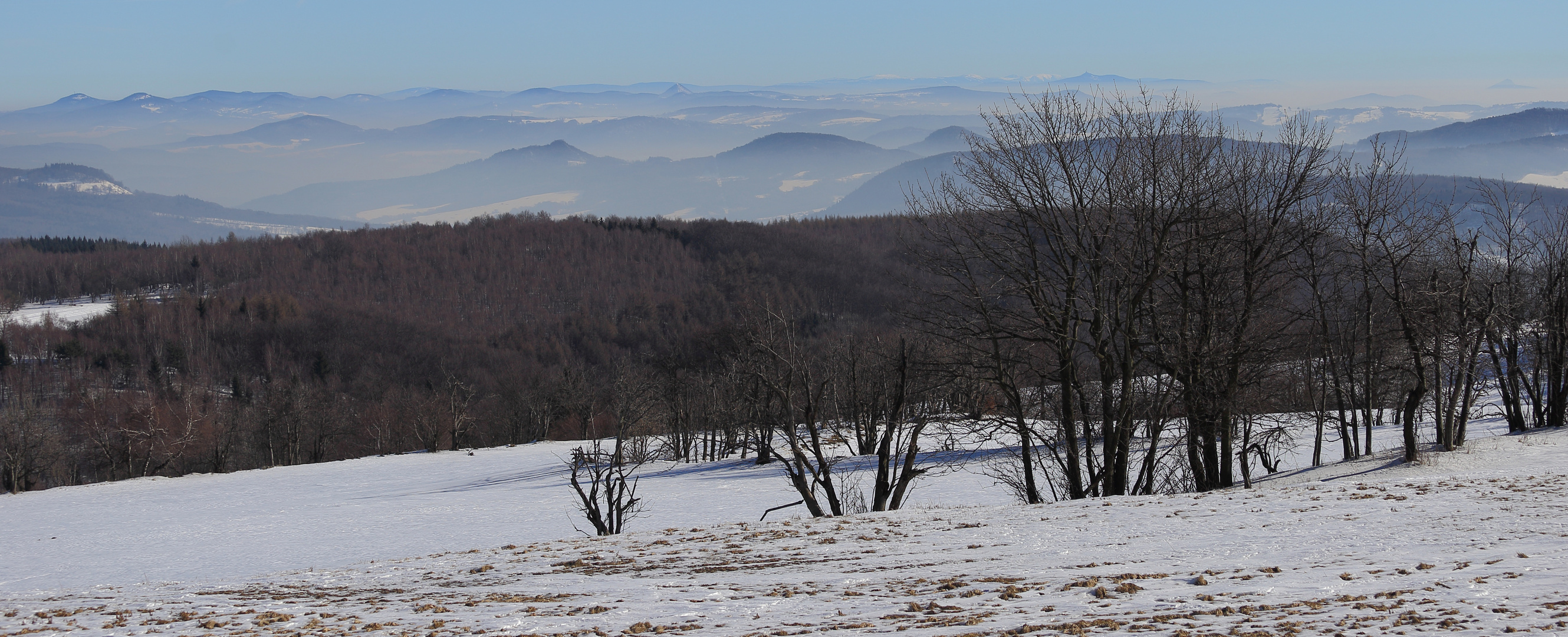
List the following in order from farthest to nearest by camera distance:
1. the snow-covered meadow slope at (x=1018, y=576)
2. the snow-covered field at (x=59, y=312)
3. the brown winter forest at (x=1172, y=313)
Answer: the snow-covered field at (x=59, y=312), the brown winter forest at (x=1172, y=313), the snow-covered meadow slope at (x=1018, y=576)

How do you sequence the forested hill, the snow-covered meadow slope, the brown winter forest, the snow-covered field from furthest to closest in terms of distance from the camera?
the snow-covered field
the forested hill
the brown winter forest
the snow-covered meadow slope

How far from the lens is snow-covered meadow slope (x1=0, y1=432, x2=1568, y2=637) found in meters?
7.43

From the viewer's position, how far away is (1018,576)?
32.2 feet

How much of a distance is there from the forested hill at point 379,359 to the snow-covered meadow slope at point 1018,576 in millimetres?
33498

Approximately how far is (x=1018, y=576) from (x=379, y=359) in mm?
158077

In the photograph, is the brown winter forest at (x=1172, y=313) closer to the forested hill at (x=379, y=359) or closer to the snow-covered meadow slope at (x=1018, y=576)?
the snow-covered meadow slope at (x=1018, y=576)

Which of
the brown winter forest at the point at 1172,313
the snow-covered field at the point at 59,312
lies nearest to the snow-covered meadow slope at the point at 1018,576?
the brown winter forest at the point at 1172,313

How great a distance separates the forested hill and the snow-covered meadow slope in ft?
110

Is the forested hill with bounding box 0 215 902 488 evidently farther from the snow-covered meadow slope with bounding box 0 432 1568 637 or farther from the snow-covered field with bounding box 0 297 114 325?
the snow-covered meadow slope with bounding box 0 432 1568 637

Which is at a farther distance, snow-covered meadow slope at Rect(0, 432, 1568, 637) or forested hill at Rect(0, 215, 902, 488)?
forested hill at Rect(0, 215, 902, 488)

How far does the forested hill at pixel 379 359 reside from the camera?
7662cm

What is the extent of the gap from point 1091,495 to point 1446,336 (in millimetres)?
9082

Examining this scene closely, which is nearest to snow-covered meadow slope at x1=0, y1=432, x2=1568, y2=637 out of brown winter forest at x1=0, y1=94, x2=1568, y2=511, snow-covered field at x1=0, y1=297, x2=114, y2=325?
brown winter forest at x1=0, y1=94, x2=1568, y2=511

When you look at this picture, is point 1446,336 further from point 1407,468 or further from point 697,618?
point 697,618
